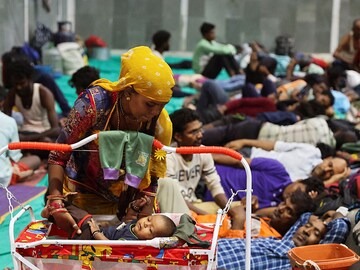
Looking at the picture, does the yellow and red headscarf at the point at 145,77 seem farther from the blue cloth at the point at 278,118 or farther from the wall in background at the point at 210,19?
the wall in background at the point at 210,19

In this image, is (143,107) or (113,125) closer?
(143,107)

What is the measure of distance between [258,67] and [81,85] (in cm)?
448

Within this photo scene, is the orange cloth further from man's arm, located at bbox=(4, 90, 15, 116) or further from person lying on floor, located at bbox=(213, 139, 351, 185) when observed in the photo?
man's arm, located at bbox=(4, 90, 15, 116)

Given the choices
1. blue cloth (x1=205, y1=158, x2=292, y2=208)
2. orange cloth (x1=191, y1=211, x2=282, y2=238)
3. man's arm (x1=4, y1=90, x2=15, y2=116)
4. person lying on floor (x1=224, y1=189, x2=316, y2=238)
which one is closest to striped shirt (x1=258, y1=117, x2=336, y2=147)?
blue cloth (x1=205, y1=158, x2=292, y2=208)

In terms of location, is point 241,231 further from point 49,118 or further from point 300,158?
Answer: point 49,118

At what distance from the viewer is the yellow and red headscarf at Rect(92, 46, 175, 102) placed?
319 centimetres

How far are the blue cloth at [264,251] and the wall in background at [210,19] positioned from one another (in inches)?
451

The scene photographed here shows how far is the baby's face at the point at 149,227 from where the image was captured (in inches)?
124

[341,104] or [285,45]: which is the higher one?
[285,45]

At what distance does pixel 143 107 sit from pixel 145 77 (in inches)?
4.8

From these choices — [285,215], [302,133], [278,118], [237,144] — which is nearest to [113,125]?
[285,215]

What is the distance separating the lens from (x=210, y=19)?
1576 cm

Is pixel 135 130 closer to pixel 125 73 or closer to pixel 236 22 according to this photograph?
pixel 125 73

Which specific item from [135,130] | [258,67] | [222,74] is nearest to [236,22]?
[222,74]
